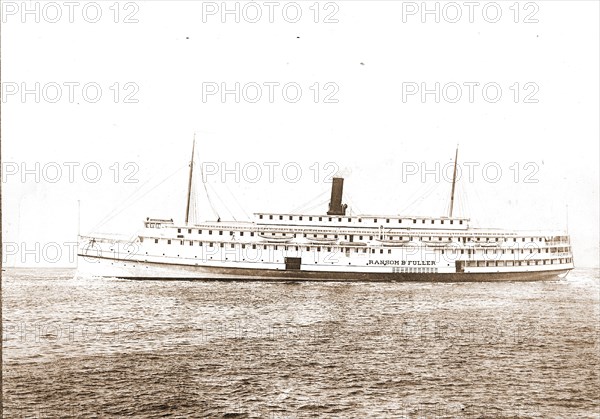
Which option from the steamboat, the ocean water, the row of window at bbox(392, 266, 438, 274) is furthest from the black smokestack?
the ocean water

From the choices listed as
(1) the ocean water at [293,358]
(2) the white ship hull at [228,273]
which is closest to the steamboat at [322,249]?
(2) the white ship hull at [228,273]

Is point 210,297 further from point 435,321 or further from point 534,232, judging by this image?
point 534,232

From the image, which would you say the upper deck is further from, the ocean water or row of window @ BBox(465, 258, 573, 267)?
the ocean water

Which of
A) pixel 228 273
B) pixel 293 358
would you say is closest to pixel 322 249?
pixel 228 273

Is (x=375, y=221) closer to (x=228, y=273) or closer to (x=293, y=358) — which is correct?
(x=228, y=273)

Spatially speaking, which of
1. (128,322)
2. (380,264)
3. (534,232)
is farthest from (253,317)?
(534,232)

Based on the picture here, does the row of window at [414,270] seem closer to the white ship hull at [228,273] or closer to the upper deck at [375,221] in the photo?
the white ship hull at [228,273]
